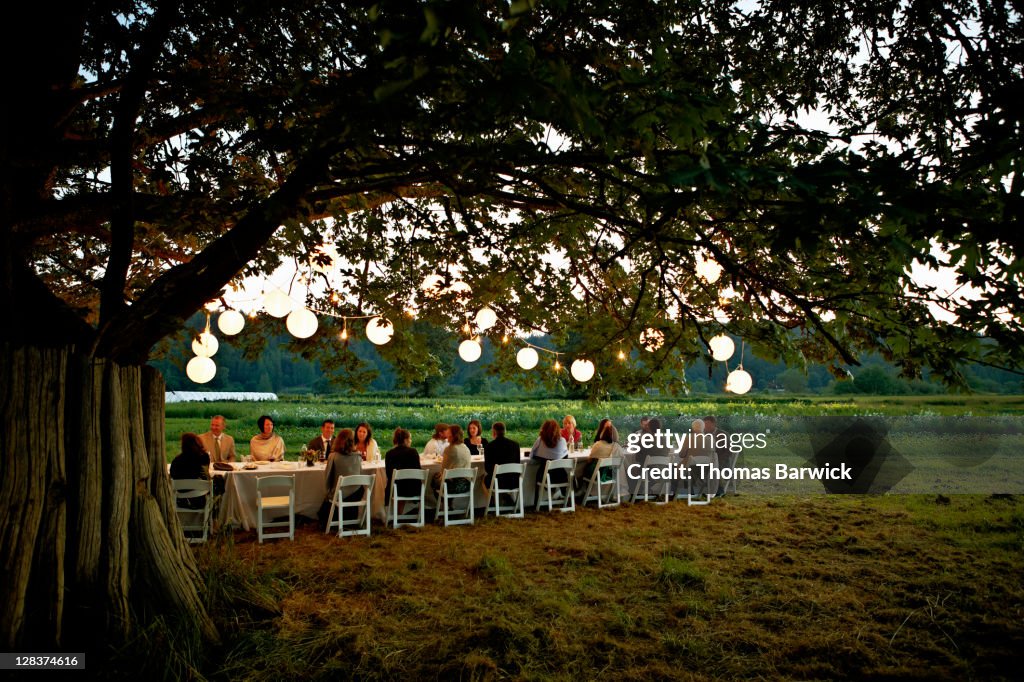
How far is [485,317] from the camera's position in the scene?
21.2 ft

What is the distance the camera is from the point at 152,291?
12.0 ft

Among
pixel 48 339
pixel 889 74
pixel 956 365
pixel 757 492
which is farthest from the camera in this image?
pixel 757 492

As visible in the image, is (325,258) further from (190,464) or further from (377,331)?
(190,464)

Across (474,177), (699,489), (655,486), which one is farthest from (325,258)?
(699,489)

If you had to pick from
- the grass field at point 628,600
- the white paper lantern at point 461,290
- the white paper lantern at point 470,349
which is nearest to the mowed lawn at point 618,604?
the grass field at point 628,600

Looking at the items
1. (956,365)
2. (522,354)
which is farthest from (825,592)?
(522,354)

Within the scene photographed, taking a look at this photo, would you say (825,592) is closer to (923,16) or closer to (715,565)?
(715,565)

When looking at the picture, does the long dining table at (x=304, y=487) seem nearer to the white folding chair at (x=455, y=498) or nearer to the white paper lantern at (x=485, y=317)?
the white folding chair at (x=455, y=498)

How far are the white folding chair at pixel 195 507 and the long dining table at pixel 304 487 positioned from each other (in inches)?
14.8

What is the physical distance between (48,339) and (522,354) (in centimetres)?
470

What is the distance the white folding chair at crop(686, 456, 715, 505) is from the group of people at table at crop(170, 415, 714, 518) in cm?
101

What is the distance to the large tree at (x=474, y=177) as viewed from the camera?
7.16ft

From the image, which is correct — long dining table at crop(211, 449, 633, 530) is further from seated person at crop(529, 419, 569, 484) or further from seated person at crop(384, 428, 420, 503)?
seated person at crop(384, 428, 420, 503)

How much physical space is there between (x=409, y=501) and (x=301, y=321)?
3.31 metres
